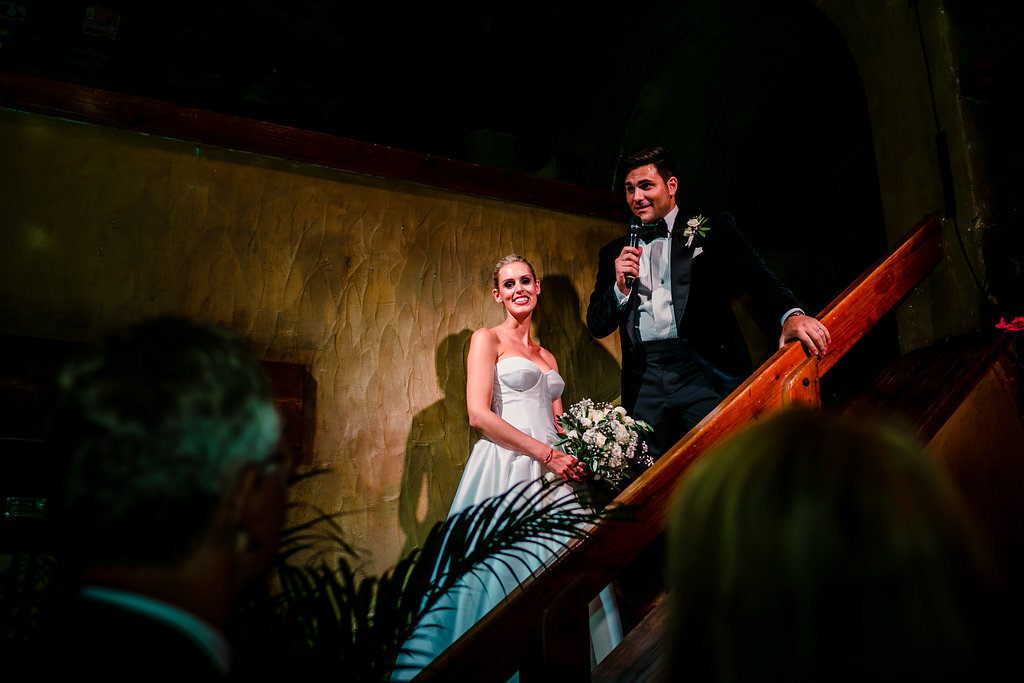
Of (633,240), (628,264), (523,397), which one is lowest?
(523,397)

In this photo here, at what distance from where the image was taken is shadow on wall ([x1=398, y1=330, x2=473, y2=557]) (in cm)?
391

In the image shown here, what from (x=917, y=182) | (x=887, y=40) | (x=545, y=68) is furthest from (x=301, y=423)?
(x=545, y=68)

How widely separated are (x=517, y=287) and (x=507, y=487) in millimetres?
1149

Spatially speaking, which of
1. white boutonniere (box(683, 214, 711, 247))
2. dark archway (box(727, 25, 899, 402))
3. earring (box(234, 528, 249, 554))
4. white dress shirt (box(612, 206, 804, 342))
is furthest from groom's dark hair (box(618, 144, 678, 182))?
earring (box(234, 528, 249, 554))

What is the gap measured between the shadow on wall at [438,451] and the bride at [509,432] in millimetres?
290

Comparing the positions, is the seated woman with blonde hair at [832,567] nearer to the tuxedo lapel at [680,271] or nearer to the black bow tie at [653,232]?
the tuxedo lapel at [680,271]

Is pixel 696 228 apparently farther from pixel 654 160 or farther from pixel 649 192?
pixel 654 160

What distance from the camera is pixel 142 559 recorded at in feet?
3.14

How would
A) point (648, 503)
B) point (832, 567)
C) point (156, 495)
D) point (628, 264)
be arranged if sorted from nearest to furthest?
point (832, 567), point (156, 495), point (648, 503), point (628, 264)

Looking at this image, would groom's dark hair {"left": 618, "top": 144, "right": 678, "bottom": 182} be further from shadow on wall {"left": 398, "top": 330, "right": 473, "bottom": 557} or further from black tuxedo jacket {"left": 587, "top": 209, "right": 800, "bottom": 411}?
shadow on wall {"left": 398, "top": 330, "right": 473, "bottom": 557}

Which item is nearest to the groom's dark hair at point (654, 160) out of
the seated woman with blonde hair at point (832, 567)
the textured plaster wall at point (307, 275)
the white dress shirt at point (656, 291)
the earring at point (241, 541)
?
the white dress shirt at point (656, 291)

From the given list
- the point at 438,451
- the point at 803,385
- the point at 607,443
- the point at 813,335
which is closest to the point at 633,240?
the point at 607,443

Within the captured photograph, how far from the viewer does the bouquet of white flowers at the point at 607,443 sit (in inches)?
129

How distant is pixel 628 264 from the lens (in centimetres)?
340
